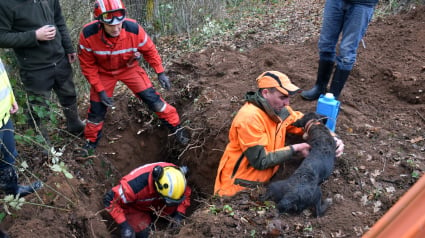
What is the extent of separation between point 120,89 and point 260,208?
14.0 ft

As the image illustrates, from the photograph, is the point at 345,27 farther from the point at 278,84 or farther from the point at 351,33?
the point at 278,84

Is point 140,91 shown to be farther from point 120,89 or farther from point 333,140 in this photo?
point 333,140

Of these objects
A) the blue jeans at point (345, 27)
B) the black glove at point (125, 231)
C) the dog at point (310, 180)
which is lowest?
the black glove at point (125, 231)

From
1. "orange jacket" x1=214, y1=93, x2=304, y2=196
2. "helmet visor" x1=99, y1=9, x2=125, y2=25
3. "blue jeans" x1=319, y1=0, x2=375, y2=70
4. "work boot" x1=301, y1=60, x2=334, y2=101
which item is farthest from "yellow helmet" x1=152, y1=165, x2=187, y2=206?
"blue jeans" x1=319, y1=0, x2=375, y2=70

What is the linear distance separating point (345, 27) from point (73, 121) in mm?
3863

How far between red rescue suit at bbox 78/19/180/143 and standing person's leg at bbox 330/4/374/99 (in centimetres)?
236

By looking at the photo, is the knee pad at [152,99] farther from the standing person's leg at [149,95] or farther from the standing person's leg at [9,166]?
the standing person's leg at [9,166]

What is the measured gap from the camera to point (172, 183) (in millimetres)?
4012

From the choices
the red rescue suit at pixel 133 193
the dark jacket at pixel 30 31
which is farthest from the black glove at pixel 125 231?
the dark jacket at pixel 30 31

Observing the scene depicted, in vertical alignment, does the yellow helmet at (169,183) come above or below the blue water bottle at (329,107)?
below

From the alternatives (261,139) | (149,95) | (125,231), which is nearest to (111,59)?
(149,95)

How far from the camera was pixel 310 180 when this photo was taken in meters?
2.95

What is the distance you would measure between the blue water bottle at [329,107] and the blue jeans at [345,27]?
66 centimetres

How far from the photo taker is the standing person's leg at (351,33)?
12.5ft
